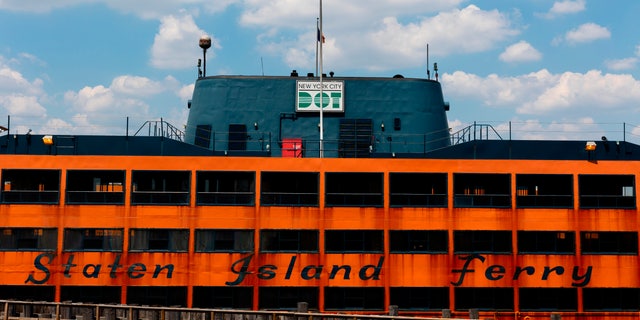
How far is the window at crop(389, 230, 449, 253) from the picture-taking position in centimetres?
3403

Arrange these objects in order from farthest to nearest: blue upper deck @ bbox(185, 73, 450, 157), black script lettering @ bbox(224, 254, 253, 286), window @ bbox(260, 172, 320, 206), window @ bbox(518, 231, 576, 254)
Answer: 1. blue upper deck @ bbox(185, 73, 450, 157)
2. window @ bbox(518, 231, 576, 254)
3. window @ bbox(260, 172, 320, 206)
4. black script lettering @ bbox(224, 254, 253, 286)

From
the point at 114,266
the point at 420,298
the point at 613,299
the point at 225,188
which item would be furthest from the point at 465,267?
the point at 114,266

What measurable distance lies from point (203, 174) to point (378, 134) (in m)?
11.2

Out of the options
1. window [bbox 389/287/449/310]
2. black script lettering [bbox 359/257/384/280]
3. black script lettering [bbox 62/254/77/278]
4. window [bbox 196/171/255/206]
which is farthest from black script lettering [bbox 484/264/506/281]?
black script lettering [bbox 62/254/77/278]

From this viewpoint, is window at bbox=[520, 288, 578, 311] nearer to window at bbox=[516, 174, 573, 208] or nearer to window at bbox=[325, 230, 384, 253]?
window at bbox=[516, 174, 573, 208]

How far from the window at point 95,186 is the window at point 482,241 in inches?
717

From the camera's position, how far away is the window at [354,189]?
34250 millimetres

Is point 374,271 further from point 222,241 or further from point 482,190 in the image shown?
point 222,241

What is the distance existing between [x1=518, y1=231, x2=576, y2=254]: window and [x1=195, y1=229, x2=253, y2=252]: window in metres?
14.7

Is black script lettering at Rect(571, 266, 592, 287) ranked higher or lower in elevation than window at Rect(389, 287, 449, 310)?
higher

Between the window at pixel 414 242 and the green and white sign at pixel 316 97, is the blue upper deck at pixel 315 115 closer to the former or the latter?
the green and white sign at pixel 316 97

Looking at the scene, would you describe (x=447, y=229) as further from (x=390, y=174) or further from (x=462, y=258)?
(x=390, y=174)

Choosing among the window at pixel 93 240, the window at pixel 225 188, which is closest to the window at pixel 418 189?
the window at pixel 225 188

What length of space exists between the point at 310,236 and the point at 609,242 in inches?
644
